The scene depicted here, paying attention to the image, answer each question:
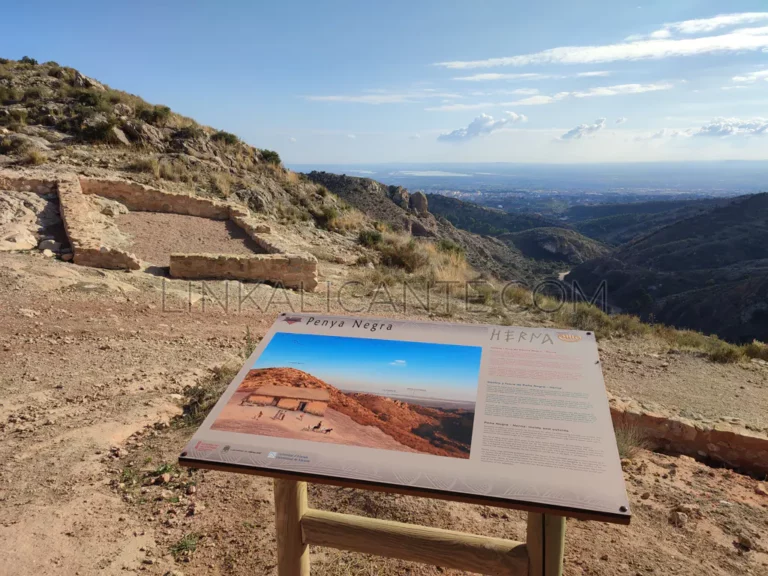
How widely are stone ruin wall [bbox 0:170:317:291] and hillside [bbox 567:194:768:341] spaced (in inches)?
640

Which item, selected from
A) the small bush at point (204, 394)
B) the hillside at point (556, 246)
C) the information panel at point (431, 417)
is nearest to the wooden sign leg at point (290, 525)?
the information panel at point (431, 417)

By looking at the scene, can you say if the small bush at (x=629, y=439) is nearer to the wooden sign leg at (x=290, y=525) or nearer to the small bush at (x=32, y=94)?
the wooden sign leg at (x=290, y=525)

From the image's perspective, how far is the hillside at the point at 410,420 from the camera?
1.95 meters

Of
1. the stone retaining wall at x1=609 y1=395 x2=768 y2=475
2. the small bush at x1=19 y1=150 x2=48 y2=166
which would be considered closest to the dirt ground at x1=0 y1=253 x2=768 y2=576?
the stone retaining wall at x1=609 y1=395 x2=768 y2=475

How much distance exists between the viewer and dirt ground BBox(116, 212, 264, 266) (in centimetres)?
998

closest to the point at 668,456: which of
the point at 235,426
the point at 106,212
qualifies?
the point at 235,426

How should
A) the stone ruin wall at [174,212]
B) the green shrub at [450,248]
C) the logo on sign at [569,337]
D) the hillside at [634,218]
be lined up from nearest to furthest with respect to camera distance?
the logo on sign at [569,337] → the stone ruin wall at [174,212] → the green shrub at [450,248] → the hillside at [634,218]

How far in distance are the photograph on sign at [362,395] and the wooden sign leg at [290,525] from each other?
33 cm

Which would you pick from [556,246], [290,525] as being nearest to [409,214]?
[556,246]

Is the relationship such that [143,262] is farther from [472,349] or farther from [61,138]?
[61,138]

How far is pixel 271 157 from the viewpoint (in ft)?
69.9

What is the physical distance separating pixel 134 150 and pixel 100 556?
16.2m

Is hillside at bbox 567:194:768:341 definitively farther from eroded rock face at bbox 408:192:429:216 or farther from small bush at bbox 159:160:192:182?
small bush at bbox 159:160:192:182

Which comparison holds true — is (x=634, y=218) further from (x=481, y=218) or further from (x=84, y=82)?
(x=84, y=82)
